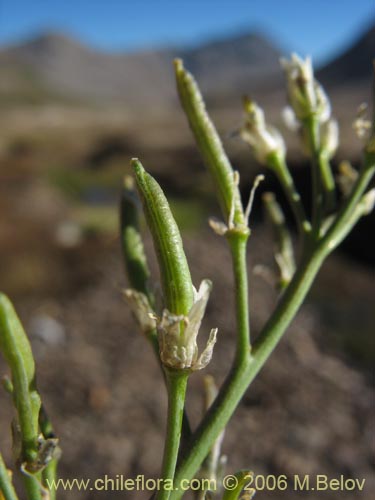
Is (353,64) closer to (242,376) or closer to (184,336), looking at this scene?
(242,376)

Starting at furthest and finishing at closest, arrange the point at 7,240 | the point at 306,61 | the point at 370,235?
the point at 7,240, the point at 370,235, the point at 306,61

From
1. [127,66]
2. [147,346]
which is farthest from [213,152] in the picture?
[127,66]

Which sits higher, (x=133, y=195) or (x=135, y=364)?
(x=133, y=195)

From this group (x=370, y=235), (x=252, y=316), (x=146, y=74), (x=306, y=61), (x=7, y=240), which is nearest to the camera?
(x=306, y=61)

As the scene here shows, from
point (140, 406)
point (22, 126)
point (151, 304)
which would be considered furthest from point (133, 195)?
point (22, 126)

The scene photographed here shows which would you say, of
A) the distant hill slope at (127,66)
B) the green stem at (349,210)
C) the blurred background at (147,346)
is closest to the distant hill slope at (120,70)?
the distant hill slope at (127,66)

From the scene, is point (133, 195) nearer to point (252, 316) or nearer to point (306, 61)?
point (306, 61)

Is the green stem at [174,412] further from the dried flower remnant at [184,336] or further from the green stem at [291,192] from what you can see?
the green stem at [291,192]
